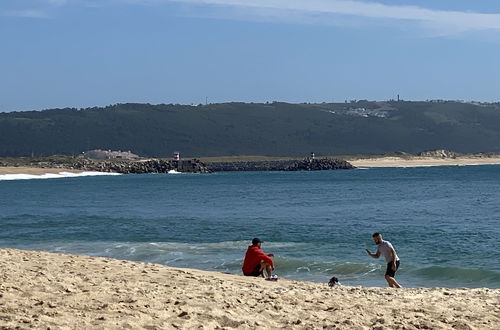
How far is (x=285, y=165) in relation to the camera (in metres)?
122

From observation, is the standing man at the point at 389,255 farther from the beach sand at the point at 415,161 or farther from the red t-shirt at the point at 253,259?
the beach sand at the point at 415,161

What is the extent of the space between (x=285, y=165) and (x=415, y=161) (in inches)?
900

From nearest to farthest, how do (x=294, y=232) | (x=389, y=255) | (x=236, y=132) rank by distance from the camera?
(x=389, y=255) < (x=294, y=232) < (x=236, y=132)

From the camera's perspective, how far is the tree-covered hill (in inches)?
6535

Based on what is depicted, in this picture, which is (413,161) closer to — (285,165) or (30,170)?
(285,165)

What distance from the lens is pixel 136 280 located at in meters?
12.5

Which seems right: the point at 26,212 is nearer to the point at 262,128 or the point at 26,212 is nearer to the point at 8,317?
the point at 8,317

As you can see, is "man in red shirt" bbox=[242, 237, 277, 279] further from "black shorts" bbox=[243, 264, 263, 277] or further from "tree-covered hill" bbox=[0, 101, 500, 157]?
"tree-covered hill" bbox=[0, 101, 500, 157]

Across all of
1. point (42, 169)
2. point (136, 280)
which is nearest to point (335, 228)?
point (136, 280)

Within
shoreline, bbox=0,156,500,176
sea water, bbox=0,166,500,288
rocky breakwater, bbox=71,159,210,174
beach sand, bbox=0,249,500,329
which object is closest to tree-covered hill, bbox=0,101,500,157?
shoreline, bbox=0,156,500,176

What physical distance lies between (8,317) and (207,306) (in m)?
2.34

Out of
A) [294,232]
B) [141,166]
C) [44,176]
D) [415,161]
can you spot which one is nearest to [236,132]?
[415,161]

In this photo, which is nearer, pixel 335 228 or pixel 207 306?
pixel 207 306

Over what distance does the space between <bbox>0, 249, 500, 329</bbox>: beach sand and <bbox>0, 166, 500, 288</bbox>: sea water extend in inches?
183
